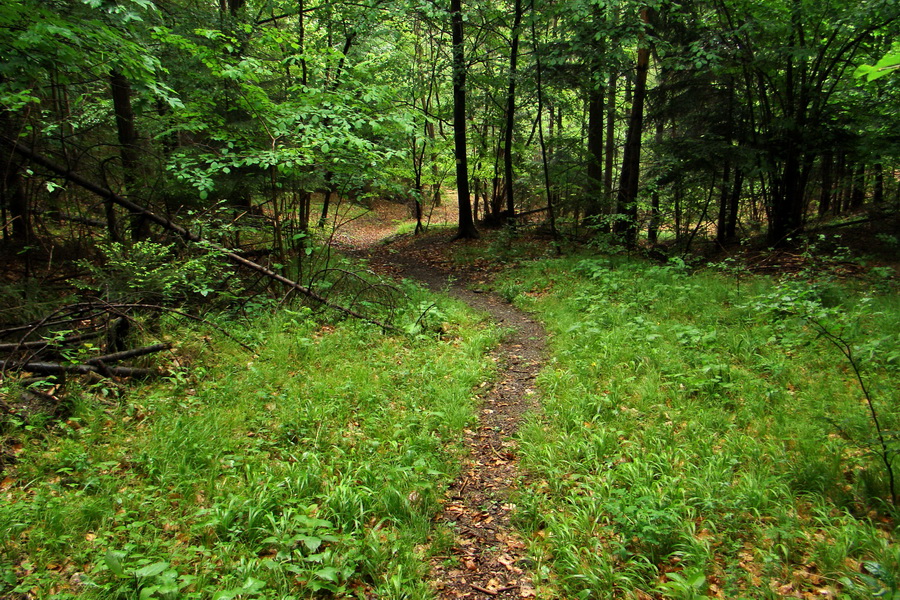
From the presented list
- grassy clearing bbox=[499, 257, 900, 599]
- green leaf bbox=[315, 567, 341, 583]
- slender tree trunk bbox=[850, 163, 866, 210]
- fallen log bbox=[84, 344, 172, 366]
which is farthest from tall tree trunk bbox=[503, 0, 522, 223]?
green leaf bbox=[315, 567, 341, 583]

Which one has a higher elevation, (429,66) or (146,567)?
(429,66)

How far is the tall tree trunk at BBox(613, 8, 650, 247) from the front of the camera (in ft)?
34.8

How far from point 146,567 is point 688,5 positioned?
49.6ft

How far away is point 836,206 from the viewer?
14039mm

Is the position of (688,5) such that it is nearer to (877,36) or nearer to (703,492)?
(877,36)

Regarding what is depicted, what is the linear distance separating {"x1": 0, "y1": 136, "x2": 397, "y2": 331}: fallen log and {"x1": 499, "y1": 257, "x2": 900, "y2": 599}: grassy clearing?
3.75 meters

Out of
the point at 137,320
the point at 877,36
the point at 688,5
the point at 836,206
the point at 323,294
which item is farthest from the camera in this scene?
the point at 836,206

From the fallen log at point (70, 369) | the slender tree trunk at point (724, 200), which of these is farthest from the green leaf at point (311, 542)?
the slender tree trunk at point (724, 200)

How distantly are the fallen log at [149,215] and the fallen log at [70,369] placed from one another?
2.16m

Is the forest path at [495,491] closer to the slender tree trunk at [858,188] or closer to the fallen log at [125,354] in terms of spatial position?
the fallen log at [125,354]

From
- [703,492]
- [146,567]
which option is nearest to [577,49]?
[703,492]

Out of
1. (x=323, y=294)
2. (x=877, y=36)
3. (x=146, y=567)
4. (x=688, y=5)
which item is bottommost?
(x=146, y=567)

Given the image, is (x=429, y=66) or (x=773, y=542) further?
(x=429, y=66)

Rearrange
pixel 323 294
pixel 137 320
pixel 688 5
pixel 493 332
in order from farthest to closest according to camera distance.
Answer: pixel 688 5, pixel 323 294, pixel 493 332, pixel 137 320
